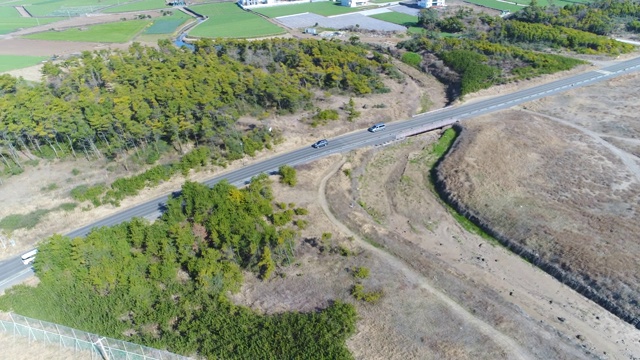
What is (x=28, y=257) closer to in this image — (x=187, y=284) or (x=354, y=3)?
(x=187, y=284)

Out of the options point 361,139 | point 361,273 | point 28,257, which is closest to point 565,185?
point 361,139

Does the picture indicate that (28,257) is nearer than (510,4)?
Yes

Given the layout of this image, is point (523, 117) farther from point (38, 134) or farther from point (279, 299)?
point (38, 134)

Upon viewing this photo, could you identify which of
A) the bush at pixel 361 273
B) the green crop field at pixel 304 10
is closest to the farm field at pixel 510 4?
the green crop field at pixel 304 10

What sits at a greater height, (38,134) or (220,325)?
(38,134)

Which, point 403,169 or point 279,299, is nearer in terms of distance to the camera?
point 279,299

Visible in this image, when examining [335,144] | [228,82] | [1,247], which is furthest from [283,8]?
[1,247]

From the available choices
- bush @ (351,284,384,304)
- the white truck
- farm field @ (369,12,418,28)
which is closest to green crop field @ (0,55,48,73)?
the white truck

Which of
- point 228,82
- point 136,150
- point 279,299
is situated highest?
point 228,82
